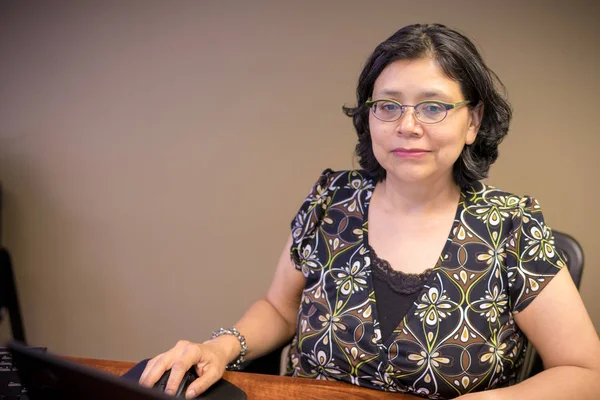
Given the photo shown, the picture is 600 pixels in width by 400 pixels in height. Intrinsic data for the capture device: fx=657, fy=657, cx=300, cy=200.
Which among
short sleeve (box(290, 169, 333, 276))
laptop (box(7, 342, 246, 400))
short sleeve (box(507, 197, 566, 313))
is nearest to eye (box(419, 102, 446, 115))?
short sleeve (box(507, 197, 566, 313))

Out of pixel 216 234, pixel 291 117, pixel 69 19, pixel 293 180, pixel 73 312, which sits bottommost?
pixel 73 312

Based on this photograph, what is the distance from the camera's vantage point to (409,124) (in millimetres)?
1551

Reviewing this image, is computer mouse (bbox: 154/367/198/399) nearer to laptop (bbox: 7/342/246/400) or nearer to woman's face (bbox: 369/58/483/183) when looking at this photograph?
laptop (bbox: 7/342/246/400)

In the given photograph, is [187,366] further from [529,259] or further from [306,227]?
[529,259]

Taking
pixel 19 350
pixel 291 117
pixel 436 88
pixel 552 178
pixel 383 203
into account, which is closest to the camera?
pixel 19 350

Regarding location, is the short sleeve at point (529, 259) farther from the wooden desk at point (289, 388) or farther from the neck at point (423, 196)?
the wooden desk at point (289, 388)

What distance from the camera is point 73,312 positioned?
131 inches

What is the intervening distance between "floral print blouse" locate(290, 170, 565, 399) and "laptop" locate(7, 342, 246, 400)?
0.81 metres

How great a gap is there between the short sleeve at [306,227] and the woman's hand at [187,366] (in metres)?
0.40

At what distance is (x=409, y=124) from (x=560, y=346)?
0.62 metres

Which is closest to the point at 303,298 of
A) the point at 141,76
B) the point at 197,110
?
the point at 197,110

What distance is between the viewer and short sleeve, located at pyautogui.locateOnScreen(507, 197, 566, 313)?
1562 mm

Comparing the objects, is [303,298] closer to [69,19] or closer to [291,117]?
[291,117]

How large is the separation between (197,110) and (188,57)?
241 millimetres
